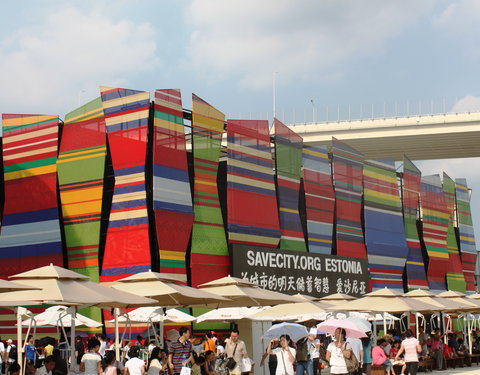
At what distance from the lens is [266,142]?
1278 inches

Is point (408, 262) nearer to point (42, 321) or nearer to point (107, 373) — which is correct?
point (42, 321)

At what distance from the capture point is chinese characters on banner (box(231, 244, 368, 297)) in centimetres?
3003

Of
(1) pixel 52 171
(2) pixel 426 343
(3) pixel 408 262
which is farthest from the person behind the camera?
A: (3) pixel 408 262

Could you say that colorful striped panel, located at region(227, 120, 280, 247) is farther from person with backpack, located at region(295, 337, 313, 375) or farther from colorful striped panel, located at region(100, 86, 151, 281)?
person with backpack, located at region(295, 337, 313, 375)

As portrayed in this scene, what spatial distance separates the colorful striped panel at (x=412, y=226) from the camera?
42.4 meters

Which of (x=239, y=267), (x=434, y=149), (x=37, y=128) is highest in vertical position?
(x=434, y=149)

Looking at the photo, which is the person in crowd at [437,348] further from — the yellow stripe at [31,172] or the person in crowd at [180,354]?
the yellow stripe at [31,172]

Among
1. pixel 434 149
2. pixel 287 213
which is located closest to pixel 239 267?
pixel 287 213

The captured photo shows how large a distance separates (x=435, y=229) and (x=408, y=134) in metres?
11.9

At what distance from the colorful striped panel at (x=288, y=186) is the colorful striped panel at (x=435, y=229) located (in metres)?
12.7

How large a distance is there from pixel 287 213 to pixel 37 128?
11.1m

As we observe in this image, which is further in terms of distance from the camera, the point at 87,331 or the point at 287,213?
the point at 287,213

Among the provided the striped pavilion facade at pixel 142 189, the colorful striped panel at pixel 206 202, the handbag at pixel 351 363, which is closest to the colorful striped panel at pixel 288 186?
the striped pavilion facade at pixel 142 189

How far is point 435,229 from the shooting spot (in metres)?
45.0
